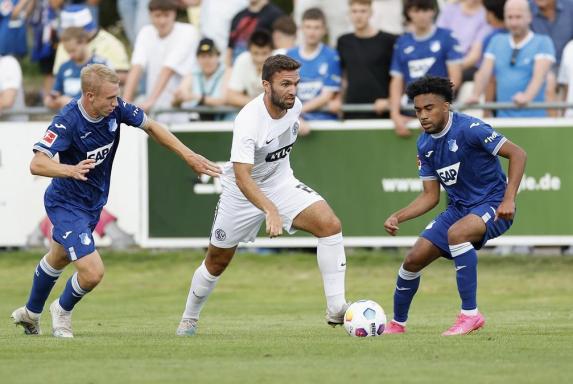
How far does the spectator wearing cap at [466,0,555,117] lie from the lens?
16.4 m

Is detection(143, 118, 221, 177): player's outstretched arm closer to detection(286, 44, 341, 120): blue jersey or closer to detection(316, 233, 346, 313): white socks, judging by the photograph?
detection(316, 233, 346, 313): white socks

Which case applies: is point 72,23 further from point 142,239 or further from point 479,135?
Result: point 479,135

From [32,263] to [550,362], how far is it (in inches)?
442

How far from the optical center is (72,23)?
1900cm

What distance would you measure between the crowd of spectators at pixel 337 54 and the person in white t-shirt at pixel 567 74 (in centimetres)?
2

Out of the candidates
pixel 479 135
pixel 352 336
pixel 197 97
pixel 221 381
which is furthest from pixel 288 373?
pixel 197 97

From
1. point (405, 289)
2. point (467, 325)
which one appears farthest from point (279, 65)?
point (467, 325)

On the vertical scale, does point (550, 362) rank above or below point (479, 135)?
below

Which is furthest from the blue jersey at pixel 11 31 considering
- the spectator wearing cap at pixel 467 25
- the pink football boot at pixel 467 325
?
the pink football boot at pixel 467 325

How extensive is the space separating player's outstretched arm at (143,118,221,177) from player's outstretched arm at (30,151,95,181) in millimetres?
812

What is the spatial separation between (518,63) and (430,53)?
113cm

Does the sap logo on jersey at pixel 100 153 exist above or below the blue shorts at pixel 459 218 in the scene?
above

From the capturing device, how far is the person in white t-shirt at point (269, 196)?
10812 millimetres

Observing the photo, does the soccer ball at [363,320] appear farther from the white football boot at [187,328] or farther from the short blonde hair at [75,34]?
the short blonde hair at [75,34]
